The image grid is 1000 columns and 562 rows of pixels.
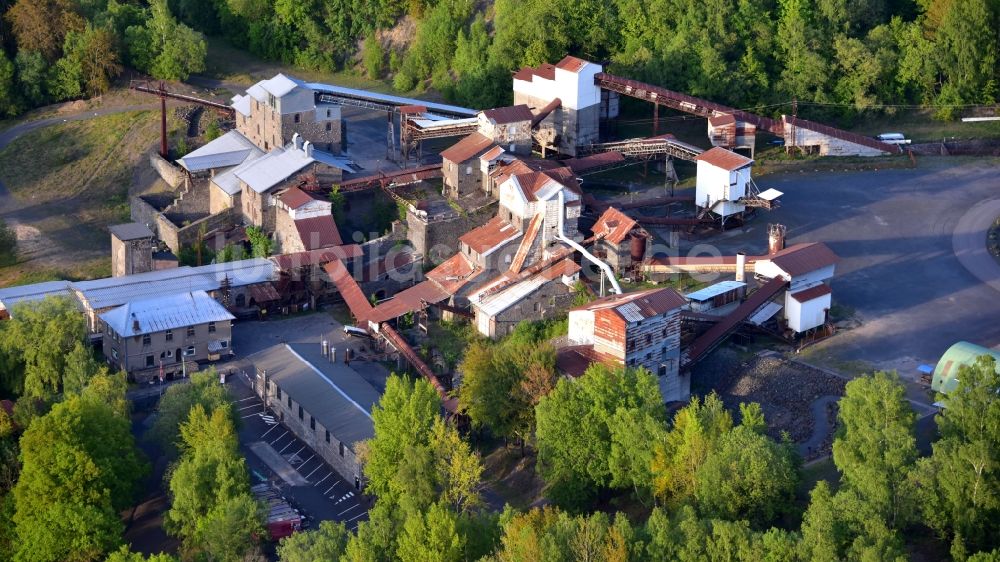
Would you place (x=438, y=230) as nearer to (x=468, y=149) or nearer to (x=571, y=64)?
(x=468, y=149)

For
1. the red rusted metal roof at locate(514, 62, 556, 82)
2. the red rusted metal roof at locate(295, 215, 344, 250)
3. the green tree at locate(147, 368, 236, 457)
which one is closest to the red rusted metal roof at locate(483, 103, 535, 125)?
the red rusted metal roof at locate(514, 62, 556, 82)

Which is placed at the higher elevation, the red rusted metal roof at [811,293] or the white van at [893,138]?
the white van at [893,138]

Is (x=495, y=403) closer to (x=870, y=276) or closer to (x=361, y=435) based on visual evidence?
(x=361, y=435)

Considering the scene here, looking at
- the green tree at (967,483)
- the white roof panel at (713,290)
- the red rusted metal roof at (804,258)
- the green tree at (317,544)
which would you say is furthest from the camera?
the white roof panel at (713,290)

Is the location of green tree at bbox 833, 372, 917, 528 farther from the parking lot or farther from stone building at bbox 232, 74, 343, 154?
stone building at bbox 232, 74, 343, 154

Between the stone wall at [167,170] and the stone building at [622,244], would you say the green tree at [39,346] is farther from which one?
the stone building at [622,244]

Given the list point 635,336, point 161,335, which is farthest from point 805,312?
point 161,335

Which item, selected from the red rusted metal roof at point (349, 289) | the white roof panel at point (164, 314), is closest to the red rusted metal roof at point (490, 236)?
the red rusted metal roof at point (349, 289)
